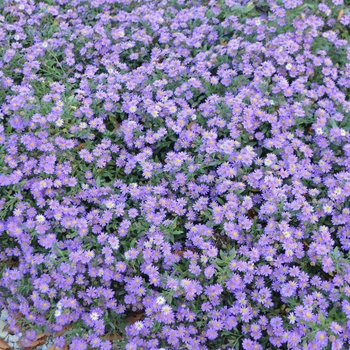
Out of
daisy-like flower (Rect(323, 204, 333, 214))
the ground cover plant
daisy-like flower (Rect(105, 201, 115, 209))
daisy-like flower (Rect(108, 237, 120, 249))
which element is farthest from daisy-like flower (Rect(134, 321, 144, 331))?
daisy-like flower (Rect(323, 204, 333, 214))

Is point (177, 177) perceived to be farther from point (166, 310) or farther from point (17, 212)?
point (17, 212)

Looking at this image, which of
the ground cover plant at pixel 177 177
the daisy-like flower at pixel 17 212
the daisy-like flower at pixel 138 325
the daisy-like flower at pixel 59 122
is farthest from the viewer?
the daisy-like flower at pixel 59 122

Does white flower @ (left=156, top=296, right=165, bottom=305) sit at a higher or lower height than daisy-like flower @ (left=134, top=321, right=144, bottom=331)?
higher

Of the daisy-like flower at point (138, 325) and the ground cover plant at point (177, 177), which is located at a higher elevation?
the ground cover plant at point (177, 177)

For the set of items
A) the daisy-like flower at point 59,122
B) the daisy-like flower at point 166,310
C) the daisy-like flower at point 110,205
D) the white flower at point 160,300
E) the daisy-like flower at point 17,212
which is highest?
the daisy-like flower at point 59,122

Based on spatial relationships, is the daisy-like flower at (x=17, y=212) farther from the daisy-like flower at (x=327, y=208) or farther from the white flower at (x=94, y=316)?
the daisy-like flower at (x=327, y=208)

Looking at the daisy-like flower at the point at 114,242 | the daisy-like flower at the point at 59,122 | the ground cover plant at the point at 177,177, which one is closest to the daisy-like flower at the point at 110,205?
the ground cover plant at the point at 177,177

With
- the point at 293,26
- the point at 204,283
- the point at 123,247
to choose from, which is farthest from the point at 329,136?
the point at 123,247

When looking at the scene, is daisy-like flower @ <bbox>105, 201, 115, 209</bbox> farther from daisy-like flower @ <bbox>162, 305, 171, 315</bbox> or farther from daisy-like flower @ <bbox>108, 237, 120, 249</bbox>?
daisy-like flower @ <bbox>162, 305, 171, 315</bbox>
